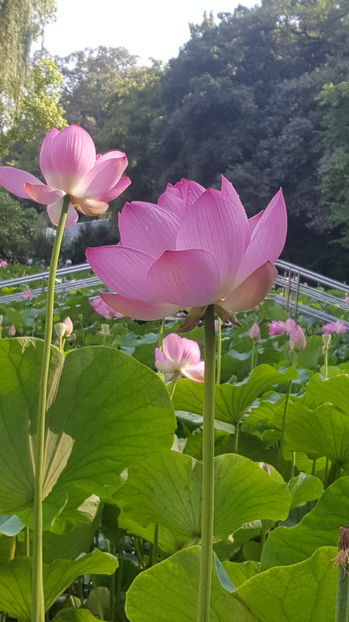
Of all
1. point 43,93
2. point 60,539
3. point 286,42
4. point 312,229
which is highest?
point 286,42

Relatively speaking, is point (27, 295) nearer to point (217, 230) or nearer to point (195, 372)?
point (195, 372)

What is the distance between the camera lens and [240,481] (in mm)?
428

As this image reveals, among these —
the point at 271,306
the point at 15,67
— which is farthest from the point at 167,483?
the point at 15,67

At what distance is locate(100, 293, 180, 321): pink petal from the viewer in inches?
10.7

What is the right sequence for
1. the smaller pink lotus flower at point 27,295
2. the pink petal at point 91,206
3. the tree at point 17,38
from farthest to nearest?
the tree at point 17,38, the smaller pink lotus flower at point 27,295, the pink petal at point 91,206

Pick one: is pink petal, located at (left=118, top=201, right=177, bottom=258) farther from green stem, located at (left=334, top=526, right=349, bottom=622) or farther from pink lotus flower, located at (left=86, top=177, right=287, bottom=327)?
green stem, located at (left=334, top=526, right=349, bottom=622)

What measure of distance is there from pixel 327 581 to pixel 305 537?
10cm

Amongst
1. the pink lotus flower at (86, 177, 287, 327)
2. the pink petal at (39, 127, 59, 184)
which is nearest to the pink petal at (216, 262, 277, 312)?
the pink lotus flower at (86, 177, 287, 327)

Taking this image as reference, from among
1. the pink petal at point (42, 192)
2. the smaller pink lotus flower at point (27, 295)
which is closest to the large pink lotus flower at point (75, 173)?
the pink petal at point (42, 192)

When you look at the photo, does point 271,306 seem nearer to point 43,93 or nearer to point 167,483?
point 167,483

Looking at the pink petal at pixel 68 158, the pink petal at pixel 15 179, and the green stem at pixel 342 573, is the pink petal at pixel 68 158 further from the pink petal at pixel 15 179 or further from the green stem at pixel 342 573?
the green stem at pixel 342 573

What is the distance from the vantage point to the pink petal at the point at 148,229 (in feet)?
0.89

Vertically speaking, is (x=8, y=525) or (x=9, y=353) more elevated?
(x=9, y=353)

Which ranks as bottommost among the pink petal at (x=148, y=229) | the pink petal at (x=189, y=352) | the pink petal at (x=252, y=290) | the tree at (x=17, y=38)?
the pink petal at (x=189, y=352)
